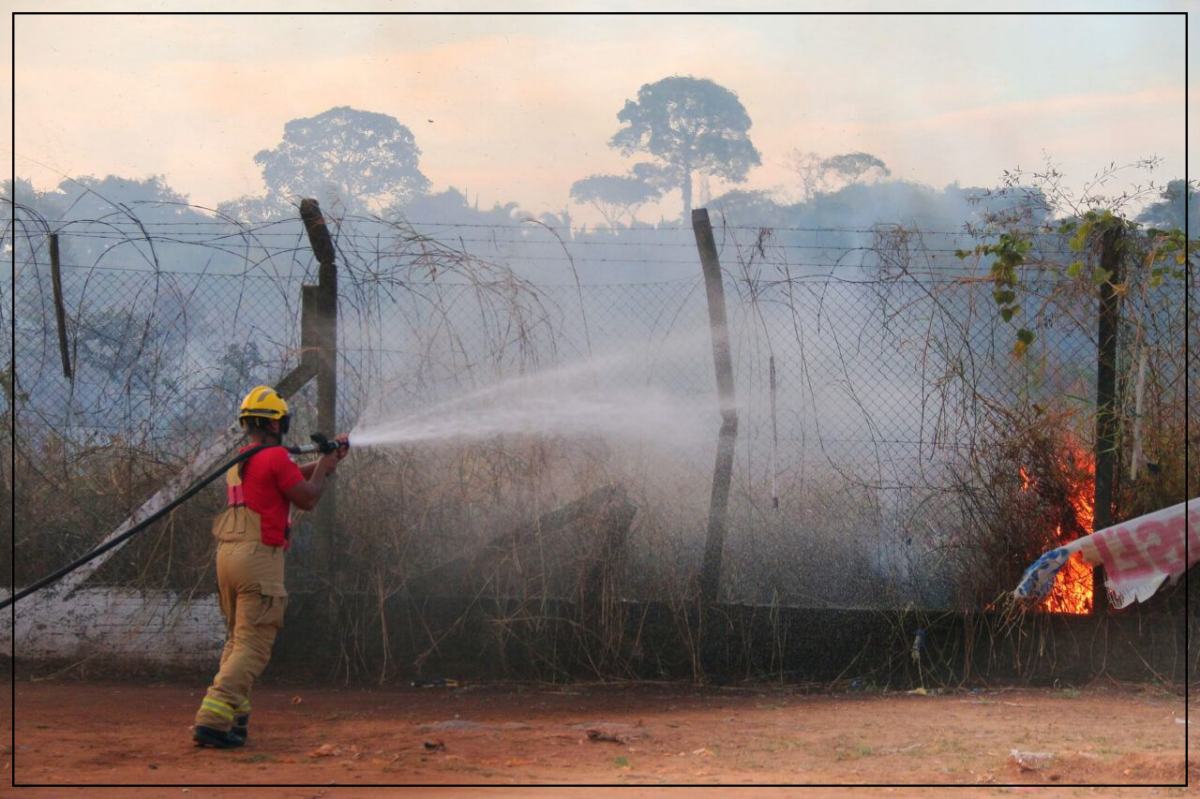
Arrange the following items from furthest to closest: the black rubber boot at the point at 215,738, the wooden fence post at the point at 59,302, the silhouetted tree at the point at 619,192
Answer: the silhouetted tree at the point at 619,192 < the wooden fence post at the point at 59,302 < the black rubber boot at the point at 215,738

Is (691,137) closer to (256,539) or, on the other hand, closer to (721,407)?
(721,407)

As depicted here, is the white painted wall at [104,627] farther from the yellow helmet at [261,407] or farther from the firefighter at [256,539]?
the yellow helmet at [261,407]

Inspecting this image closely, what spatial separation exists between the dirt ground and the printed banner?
2.21ft

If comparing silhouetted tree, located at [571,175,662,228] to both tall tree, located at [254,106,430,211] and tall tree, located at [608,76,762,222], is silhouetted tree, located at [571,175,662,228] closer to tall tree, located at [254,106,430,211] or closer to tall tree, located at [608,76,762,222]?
tall tree, located at [608,76,762,222]

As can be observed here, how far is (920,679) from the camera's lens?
25.3 ft

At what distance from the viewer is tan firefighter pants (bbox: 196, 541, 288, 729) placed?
5941mm

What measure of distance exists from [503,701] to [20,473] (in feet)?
11.8

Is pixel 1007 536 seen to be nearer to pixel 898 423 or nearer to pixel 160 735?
pixel 898 423

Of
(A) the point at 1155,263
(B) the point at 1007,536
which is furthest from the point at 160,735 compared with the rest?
(A) the point at 1155,263

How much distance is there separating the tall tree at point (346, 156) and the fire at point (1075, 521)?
20.6m

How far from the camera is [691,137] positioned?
27.6m

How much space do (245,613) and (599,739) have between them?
6.24 feet

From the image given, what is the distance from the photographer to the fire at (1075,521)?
25.5ft

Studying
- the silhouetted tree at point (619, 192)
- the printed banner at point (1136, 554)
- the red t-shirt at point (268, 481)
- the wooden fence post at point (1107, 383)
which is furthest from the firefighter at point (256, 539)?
the silhouetted tree at point (619, 192)
